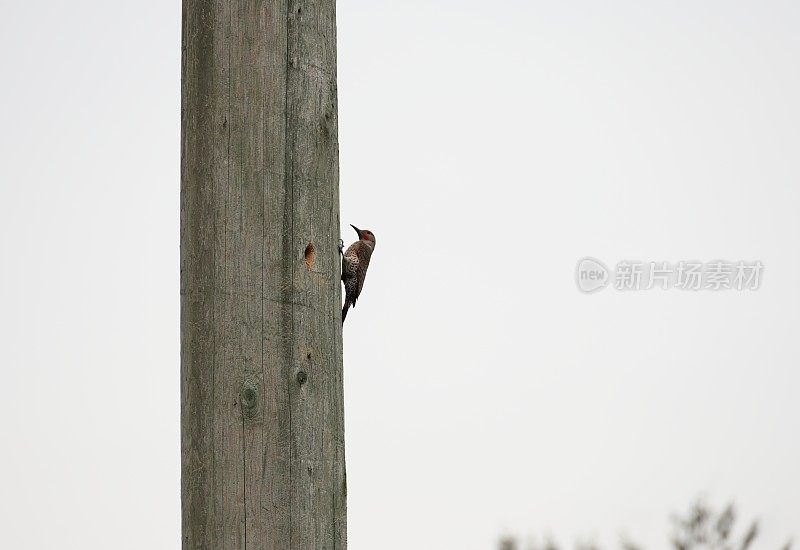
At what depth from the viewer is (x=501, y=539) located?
820cm

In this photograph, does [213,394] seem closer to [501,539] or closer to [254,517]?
[254,517]

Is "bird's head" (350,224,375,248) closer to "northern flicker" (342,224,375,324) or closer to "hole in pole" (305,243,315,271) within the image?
"northern flicker" (342,224,375,324)

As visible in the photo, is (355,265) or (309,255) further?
(355,265)

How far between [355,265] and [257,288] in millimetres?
912

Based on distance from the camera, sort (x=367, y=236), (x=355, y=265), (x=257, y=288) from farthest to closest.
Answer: (x=367, y=236), (x=355, y=265), (x=257, y=288)

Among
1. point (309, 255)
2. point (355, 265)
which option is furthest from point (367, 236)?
point (309, 255)

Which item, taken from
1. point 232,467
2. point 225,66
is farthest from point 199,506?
point 225,66

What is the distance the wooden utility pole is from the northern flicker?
0.62 metres

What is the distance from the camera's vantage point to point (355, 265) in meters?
2.61

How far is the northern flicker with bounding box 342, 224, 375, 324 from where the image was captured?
8.05 ft

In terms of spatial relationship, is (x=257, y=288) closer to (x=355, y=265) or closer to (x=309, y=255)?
(x=309, y=255)

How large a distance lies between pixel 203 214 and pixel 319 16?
0.42m

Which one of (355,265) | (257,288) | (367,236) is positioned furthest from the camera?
(367,236)

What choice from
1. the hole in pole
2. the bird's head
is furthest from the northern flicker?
the hole in pole
